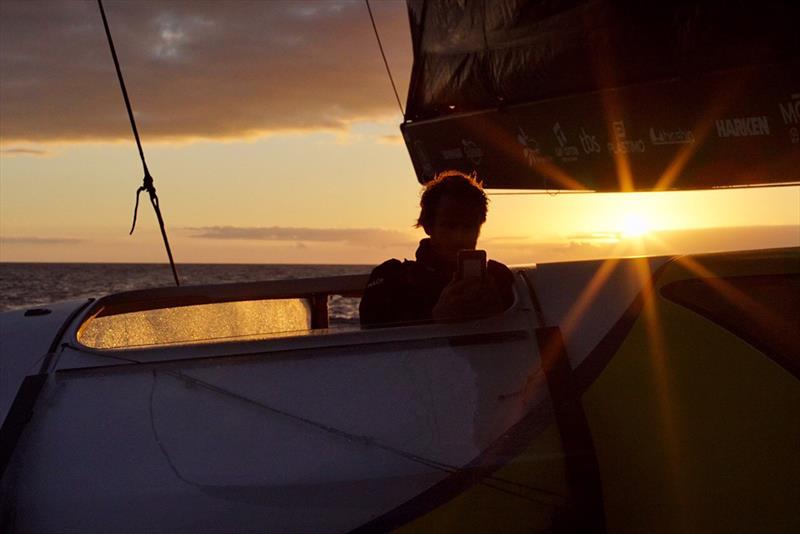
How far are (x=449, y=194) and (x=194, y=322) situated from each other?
121 cm

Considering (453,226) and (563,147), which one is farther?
(563,147)

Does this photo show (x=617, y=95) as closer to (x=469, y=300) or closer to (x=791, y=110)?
(x=791, y=110)

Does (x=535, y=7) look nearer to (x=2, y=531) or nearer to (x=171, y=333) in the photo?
(x=171, y=333)

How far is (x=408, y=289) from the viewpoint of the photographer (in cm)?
336

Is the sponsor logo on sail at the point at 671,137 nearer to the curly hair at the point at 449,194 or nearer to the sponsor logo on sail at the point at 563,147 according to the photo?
the sponsor logo on sail at the point at 563,147

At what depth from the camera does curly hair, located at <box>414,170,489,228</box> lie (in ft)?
10.9

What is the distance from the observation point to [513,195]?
18.0 feet

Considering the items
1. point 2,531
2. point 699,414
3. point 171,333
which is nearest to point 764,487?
point 699,414

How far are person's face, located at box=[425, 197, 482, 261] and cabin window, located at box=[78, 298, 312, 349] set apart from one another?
1.89ft

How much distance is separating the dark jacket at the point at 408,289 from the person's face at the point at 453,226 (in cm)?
5

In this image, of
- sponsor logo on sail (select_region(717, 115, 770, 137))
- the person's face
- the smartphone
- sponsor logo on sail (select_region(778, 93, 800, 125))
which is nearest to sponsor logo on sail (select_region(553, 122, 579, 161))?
→ sponsor logo on sail (select_region(717, 115, 770, 137))

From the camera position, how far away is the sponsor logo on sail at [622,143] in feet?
14.8

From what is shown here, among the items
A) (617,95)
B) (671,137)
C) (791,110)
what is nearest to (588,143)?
(617,95)

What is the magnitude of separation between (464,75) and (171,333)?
8.08 ft
